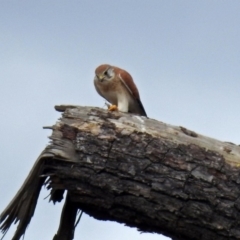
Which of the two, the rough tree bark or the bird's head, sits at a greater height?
the bird's head

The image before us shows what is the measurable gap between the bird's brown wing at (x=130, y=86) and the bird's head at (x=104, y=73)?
0.32 feet

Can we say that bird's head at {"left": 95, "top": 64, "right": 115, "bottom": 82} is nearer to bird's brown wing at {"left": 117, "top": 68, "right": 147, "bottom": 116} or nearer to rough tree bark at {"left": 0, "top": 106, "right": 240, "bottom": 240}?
bird's brown wing at {"left": 117, "top": 68, "right": 147, "bottom": 116}

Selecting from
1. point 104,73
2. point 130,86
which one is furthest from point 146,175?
point 104,73

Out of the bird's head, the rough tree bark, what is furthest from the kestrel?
the rough tree bark

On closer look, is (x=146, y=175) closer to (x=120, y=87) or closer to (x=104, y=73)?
(x=120, y=87)

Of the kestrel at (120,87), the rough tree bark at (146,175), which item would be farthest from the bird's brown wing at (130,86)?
the rough tree bark at (146,175)

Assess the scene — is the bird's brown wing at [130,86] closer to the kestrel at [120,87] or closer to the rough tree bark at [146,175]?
the kestrel at [120,87]

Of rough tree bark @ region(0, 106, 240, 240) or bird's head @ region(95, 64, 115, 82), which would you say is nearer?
rough tree bark @ region(0, 106, 240, 240)

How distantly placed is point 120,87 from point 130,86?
0.12 meters

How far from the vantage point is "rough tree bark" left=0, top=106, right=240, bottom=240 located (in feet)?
16.1

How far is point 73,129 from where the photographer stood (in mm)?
5023

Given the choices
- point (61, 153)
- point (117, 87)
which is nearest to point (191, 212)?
point (61, 153)

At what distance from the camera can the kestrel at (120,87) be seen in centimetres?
731

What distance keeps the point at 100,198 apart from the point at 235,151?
3.83ft
